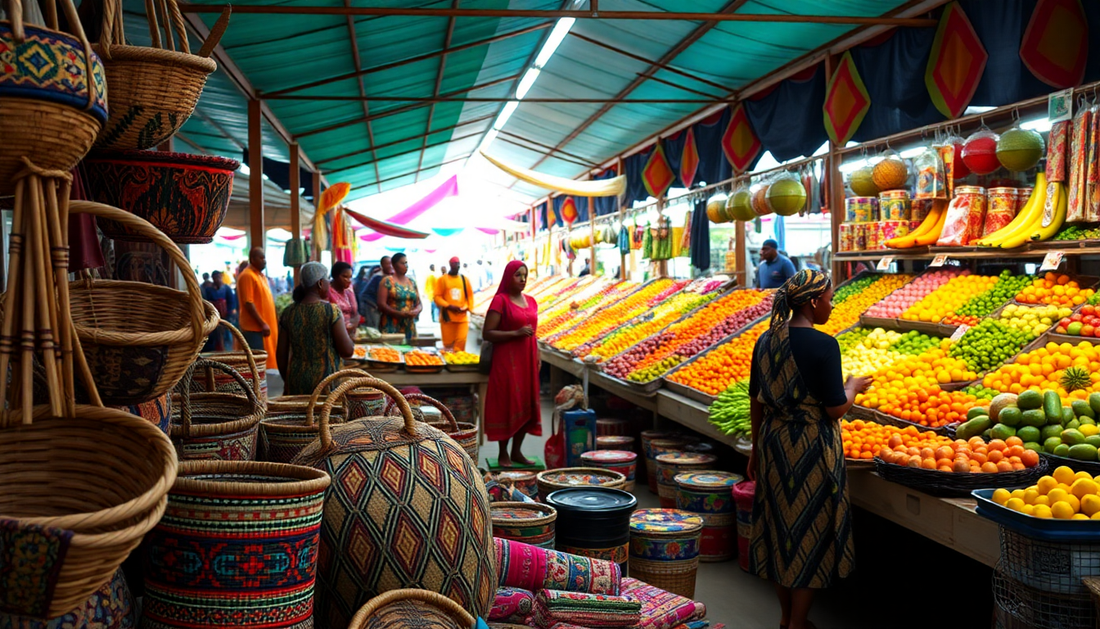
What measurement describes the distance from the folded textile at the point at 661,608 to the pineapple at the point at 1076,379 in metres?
2.17

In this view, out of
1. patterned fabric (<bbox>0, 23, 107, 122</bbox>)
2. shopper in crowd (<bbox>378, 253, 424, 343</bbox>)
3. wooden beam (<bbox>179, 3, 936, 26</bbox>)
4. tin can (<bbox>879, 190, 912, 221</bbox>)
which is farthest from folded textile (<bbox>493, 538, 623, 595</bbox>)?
shopper in crowd (<bbox>378, 253, 424, 343</bbox>)

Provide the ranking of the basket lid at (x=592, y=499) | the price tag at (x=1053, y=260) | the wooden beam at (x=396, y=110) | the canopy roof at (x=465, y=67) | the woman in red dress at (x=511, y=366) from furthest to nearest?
the wooden beam at (x=396, y=110), the canopy roof at (x=465, y=67), the woman in red dress at (x=511, y=366), the price tag at (x=1053, y=260), the basket lid at (x=592, y=499)

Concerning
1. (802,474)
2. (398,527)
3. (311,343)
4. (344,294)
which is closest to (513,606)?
(398,527)

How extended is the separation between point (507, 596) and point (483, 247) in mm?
32761

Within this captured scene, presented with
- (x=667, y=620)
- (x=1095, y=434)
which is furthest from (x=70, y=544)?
(x=1095, y=434)

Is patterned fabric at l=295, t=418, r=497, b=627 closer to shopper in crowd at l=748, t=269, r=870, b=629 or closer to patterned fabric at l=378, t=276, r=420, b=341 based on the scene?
shopper in crowd at l=748, t=269, r=870, b=629

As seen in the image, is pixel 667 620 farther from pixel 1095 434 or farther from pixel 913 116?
pixel 913 116

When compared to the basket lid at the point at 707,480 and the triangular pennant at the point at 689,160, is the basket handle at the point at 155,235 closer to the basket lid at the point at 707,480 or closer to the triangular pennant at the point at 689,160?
the basket lid at the point at 707,480

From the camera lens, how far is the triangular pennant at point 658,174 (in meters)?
12.0

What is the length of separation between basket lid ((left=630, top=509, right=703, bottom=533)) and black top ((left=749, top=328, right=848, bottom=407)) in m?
0.82

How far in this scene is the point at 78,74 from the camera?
1227mm

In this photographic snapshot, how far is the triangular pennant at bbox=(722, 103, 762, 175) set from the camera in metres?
9.18

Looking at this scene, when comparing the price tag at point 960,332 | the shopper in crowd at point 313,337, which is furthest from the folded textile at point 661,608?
the price tag at point 960,332

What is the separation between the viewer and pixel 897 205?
20.1 feet
